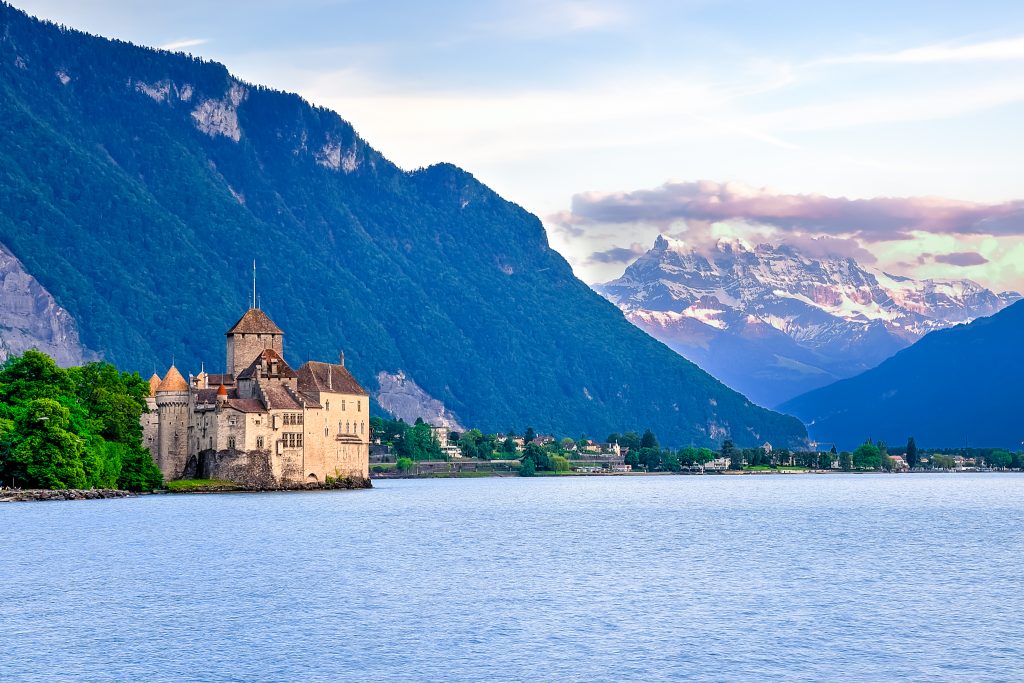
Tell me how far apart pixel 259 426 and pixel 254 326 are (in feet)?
63.9

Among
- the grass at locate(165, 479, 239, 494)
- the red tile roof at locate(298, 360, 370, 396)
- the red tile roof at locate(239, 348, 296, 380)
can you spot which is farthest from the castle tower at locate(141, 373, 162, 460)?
the red tile roof at locate(298, 360, 370, 396)

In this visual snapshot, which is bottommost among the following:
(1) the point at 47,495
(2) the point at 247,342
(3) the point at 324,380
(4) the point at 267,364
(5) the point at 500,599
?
(5) the point at 500,599

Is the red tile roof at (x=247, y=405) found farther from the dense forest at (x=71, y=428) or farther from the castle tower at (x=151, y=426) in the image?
the castle tower at (x=151, y=426)

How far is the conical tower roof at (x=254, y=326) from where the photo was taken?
498 ft

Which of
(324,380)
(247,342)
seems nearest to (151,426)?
(247,342)

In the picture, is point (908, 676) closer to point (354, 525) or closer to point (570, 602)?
point (570, 602)

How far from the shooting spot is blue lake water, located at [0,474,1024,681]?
4497 centimetres

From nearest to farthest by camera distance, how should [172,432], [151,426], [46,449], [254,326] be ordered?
[46,449]
[172,432]
[151,426]
[254,326]

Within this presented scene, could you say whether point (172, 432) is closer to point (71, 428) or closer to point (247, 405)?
point (247, 405)

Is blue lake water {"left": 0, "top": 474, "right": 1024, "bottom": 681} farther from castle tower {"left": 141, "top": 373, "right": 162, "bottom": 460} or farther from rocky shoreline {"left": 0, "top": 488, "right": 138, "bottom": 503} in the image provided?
castle tower {"left": 141, "top": 373, "right": 162, "bottom": 460}

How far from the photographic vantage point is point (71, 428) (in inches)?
4761

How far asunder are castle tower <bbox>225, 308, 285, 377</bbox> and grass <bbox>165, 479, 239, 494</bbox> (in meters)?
15.7

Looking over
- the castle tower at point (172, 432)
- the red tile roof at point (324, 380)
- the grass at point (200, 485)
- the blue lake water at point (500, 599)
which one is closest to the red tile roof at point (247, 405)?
the castle tower at point (172, 432)

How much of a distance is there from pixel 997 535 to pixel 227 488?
72.7 meters
